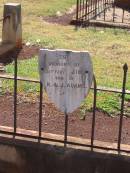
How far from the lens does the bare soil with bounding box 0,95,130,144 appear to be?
18.9 feet

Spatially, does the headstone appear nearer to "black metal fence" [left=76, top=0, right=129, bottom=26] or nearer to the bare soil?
the bare soil

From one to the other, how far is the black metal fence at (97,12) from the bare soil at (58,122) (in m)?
5.43

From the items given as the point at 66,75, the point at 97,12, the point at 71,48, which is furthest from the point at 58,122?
the point at 97,12

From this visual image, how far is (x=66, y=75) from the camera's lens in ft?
15.6

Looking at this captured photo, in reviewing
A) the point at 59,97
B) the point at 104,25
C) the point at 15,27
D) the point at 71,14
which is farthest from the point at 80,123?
the point at 71,14

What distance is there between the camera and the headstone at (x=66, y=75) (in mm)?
4691

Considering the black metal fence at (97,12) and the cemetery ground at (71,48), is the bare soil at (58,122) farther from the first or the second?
Answer: the black metal fence at (97,12)

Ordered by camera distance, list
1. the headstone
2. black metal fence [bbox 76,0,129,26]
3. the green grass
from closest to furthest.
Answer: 1. the headstone
2. the green grass
3. black metal fence [bbox 76,0,129,26]

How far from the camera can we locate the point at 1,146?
4.92 meters

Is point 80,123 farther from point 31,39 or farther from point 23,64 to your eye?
point 31,39

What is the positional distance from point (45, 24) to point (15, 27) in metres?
2.41

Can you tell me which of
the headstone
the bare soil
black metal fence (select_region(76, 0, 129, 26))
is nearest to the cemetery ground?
the bare soil

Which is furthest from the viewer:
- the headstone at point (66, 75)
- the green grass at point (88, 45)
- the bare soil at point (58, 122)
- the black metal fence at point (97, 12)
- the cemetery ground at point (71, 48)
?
the black metal fence at point (97, 12)

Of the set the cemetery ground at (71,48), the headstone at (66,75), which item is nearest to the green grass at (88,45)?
the cemetery ground at (71,48)
